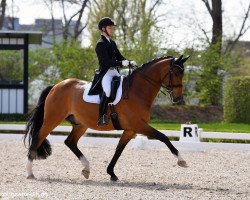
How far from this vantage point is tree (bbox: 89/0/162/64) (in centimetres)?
2615

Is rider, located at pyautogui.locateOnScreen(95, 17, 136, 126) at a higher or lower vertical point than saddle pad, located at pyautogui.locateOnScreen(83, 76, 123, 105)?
higher

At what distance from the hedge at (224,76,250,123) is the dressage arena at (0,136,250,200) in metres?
8.96

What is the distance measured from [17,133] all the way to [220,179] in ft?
30.7

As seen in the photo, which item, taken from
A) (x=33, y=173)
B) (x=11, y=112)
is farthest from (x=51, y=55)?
(x=33, y=173)

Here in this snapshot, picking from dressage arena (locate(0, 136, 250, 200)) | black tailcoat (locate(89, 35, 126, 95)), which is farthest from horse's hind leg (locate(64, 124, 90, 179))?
black tailcoat (locate(89, 35, 126, 95))

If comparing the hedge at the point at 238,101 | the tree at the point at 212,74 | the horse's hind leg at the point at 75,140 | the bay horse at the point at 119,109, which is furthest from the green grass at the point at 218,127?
the bay horse at the point at 119,109

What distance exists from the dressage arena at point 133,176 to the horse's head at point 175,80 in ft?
3.86

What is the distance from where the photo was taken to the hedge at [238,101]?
75.3 feet

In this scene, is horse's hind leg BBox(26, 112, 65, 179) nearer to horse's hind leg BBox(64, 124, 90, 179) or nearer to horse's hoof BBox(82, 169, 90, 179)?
horse's hind leg BBox(64, 124, 90, 179)

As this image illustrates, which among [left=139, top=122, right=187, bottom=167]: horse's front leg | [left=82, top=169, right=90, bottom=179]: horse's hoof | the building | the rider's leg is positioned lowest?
the building

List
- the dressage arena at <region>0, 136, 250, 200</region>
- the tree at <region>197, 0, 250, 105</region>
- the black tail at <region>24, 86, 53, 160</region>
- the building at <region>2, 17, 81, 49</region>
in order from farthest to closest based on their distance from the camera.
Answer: the building at <region>2, 17, 81, 49</region> → the tree at <region>197, 0, 250, 105</region> → the black tail at <region>24, 86, 53, 160</region> → the dressage arena at <region>0, 136, 250, 200</region>

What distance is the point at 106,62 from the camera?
30.2 ft

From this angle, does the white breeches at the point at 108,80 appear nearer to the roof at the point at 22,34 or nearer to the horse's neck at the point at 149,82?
the horse's neck at the point at 149,82

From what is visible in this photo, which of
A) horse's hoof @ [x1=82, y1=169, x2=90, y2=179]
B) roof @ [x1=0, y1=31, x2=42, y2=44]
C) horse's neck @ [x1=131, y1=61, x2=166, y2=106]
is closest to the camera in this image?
horse's neck @ [x1=131, y1=61, x2=166, y2=106]
